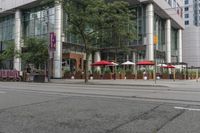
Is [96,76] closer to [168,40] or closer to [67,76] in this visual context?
[67,76]

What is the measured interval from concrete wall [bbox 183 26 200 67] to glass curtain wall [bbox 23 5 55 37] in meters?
42.1

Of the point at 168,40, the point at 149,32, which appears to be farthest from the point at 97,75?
the point at 168,40

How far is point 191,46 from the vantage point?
264ft

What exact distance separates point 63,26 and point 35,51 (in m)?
6.14

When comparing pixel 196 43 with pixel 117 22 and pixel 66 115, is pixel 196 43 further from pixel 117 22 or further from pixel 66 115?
pixel 66 115

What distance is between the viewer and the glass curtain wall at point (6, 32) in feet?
197

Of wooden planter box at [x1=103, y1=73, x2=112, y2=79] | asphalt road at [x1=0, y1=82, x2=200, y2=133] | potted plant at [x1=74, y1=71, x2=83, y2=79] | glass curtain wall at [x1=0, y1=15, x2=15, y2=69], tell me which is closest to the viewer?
asphalt road at [x1=0, y1=82, x2=200, y2=133]

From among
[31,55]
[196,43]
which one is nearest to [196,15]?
[196,43]

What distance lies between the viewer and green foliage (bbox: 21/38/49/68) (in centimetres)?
4353

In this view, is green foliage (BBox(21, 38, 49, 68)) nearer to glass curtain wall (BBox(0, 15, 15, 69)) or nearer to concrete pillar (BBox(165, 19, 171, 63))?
glass curtain wall (BBox(0, 15, 15, 69))

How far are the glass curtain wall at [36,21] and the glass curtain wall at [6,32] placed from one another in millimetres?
3981

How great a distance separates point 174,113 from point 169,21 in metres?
54.8

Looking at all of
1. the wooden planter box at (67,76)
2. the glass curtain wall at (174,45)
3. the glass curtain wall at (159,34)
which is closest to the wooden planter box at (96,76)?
the wooden planter box at (67,76)

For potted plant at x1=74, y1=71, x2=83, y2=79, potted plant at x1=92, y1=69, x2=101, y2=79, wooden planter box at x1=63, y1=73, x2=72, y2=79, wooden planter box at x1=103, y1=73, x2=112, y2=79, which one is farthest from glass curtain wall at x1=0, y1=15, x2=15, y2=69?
wooden planter box at x1=103, y1=73, x2=112, y2=79
